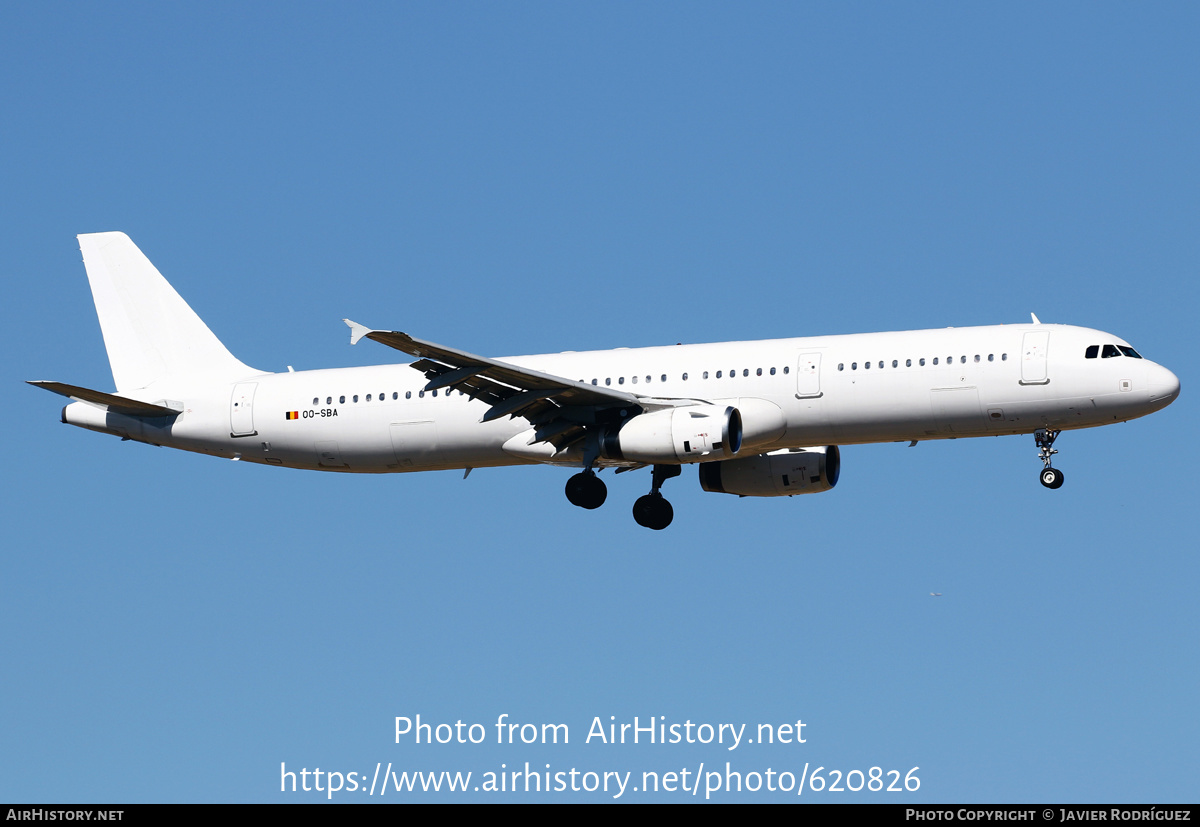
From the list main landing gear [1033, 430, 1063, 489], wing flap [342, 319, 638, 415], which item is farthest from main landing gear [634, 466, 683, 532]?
main landing gear [1033, 430, 1063, 489]

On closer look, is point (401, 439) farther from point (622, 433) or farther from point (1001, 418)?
point (1001, 418)

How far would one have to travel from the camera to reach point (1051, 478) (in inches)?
1578

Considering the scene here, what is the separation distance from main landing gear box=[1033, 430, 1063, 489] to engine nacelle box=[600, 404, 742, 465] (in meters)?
7.43

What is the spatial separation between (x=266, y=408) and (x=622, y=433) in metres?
10.8

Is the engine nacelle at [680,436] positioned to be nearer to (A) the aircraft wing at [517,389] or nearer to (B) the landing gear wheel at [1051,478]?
A: (A) the aircraft wing at [517,389]

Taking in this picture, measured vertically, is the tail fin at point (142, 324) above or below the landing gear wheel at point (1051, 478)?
above

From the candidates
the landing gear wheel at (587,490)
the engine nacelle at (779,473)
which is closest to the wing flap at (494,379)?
the landing gear wheel at (587,490)

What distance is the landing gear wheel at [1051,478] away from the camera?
40062 millimetres

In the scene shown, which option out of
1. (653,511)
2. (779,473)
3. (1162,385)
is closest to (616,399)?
(653,511)

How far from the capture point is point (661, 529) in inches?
1781

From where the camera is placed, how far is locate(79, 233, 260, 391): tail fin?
47.8 m

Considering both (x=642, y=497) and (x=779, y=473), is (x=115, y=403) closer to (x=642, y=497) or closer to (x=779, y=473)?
(x=642, y=497)

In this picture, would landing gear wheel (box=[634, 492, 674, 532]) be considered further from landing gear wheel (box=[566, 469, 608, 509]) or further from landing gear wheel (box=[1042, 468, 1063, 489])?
landing gear wheel (box=[1042, 468, 1063, 489])

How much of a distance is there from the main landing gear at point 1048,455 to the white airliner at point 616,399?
0.03 metres
